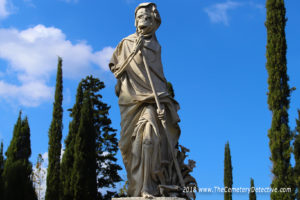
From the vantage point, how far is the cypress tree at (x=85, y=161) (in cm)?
1645

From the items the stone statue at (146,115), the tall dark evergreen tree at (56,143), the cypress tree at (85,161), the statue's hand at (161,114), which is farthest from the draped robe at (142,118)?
the tall dark evergreen tree at (56,143)

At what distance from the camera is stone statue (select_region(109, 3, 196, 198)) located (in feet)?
23.7

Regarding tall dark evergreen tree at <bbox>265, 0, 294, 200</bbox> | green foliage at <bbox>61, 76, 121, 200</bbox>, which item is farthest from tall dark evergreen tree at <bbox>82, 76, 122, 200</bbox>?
tall dark evergreen tree at <bbox>265, 0, 294, 200</bbox>

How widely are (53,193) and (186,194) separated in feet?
43.3

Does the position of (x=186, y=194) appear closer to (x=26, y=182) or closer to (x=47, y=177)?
(x=26, y=182)

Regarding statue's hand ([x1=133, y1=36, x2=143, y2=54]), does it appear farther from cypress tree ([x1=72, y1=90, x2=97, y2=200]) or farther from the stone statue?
cypress tree ([x1=72, y1=90, x2=97, y2=200])

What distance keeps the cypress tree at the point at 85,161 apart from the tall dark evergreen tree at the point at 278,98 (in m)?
7.59

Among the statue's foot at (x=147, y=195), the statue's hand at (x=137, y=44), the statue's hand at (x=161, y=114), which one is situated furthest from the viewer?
the statue's hand at (x=137, y=44)

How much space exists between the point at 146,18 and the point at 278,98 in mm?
7342

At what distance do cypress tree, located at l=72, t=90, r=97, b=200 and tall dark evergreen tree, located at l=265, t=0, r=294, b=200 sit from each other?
7589mm

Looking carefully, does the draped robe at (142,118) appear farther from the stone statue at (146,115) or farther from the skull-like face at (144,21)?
the skull-like face at (144,21)

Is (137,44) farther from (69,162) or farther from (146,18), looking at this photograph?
(69,162)

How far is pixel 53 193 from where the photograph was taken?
19.1 meters

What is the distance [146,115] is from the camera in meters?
7.48
